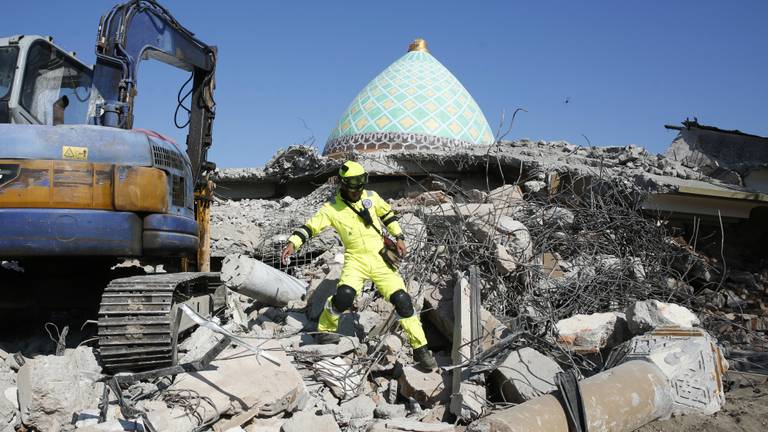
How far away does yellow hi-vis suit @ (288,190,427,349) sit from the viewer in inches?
189

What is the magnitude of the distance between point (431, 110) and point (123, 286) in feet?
33.1

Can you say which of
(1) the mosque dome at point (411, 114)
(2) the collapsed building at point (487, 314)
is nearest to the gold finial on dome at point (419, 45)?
(1) the mosque dome at point (411, 114)

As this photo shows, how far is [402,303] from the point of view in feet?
15.1

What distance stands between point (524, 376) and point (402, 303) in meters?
1.02

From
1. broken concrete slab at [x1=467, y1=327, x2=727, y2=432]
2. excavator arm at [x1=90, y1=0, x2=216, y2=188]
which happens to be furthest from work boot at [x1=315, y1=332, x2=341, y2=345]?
excavator arm at [x1=90, y1=0, x2=216, y2=188]

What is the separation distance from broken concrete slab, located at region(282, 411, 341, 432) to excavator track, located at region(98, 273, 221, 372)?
109 centimetres

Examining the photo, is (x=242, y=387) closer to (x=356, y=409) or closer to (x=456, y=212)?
(x=356, y=409)

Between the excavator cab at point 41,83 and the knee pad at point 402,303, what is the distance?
2976 millimetres

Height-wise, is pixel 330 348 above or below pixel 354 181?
below

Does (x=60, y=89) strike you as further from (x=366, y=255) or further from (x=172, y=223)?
(x=366, y=255)

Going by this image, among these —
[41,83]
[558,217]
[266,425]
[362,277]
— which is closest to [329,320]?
[362,277]

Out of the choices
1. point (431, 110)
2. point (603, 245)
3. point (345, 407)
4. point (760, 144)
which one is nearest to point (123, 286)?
point (345, 407)

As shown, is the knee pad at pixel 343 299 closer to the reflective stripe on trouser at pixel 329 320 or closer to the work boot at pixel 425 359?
the reflective stripe on trouser at pixel 329 320

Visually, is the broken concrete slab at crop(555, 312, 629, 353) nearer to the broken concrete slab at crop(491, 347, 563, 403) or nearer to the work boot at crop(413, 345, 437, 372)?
the broken concrete slab at crop(491, 347, 563, 403)
